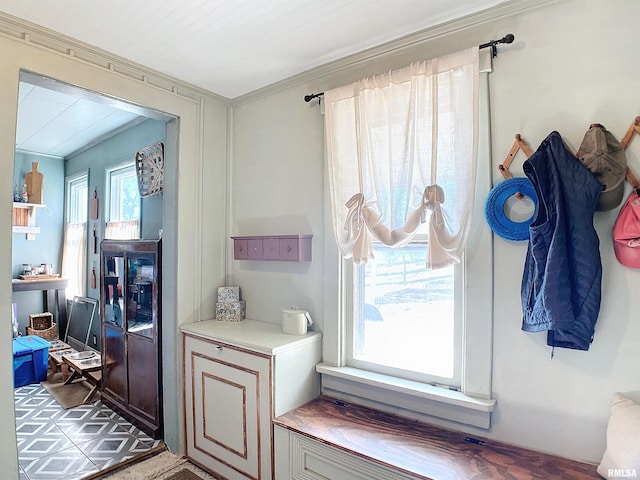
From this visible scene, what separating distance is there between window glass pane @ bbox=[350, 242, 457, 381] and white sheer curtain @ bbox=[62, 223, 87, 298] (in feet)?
13.0

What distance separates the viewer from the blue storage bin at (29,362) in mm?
3586

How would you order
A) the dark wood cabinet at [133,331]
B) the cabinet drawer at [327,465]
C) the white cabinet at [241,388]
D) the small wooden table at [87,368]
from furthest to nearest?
the small wooden table at [87,368], the dark wood cabinet at [133,331], the white cabinet at [241,388], the cabinet drawer at [327,465]

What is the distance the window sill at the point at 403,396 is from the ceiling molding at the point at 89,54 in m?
2.06

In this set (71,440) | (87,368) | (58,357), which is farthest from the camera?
(58,357)

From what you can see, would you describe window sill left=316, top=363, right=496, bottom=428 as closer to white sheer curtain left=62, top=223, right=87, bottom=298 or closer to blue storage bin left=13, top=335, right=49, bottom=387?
blue storage bin left=13, top=335, right=49, bottom=387

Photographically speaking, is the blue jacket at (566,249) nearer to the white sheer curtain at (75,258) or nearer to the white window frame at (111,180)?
the white window frame at (111,180)

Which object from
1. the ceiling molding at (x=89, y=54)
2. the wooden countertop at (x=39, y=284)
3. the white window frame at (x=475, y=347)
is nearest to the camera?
the white window frame at (x=475, y=347)

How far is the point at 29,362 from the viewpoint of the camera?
3.65 metres

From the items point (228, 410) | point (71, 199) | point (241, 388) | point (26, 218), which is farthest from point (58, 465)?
point (71, 199)

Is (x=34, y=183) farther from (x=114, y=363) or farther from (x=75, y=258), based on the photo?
(x=114, y=363)

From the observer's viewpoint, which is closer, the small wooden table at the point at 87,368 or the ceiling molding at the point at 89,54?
the ceiling molding at the point at 89,54

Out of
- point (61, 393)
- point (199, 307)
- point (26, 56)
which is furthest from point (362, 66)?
point (61, 393)

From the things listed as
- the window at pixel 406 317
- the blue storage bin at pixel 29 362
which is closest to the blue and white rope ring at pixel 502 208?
the window at pixel 406 317

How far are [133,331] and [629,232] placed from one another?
10.2 feet
